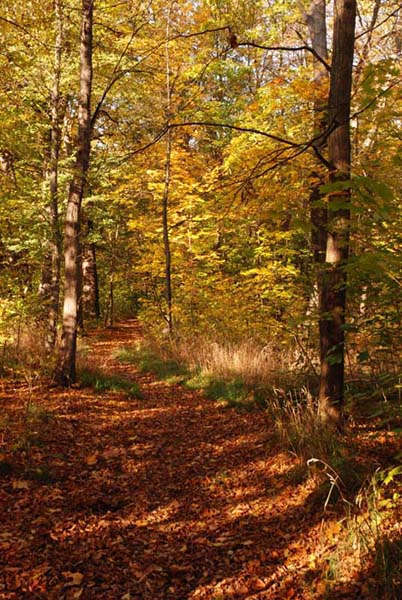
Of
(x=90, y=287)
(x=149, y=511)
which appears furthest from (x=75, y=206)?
(x=90, y=287)

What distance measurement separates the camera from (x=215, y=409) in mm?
6938

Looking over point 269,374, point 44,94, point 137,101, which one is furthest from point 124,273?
point 269,374

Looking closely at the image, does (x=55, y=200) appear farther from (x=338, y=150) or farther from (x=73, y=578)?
(x=73, y=578)

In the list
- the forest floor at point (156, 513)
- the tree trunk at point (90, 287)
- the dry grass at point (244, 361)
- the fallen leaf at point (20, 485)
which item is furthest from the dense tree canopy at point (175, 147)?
the fallen leaf at point (20, 485)

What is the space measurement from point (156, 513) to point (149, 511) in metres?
0.07

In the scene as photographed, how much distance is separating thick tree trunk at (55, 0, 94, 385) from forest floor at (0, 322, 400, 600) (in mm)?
1218

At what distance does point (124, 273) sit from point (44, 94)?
1063cm

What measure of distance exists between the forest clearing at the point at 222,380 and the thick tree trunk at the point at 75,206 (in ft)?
0.11

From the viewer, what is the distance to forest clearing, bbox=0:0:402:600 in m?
2.98

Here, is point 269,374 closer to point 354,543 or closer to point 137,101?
point 354,543

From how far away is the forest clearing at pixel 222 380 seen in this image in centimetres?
298

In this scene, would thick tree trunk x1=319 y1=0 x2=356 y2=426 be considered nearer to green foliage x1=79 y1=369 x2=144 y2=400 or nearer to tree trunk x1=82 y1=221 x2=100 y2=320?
green foliage x1=79 y1=369 x2=144 y2=400

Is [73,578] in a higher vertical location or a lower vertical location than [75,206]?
lower

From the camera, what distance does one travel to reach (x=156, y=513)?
3809 millimetres
